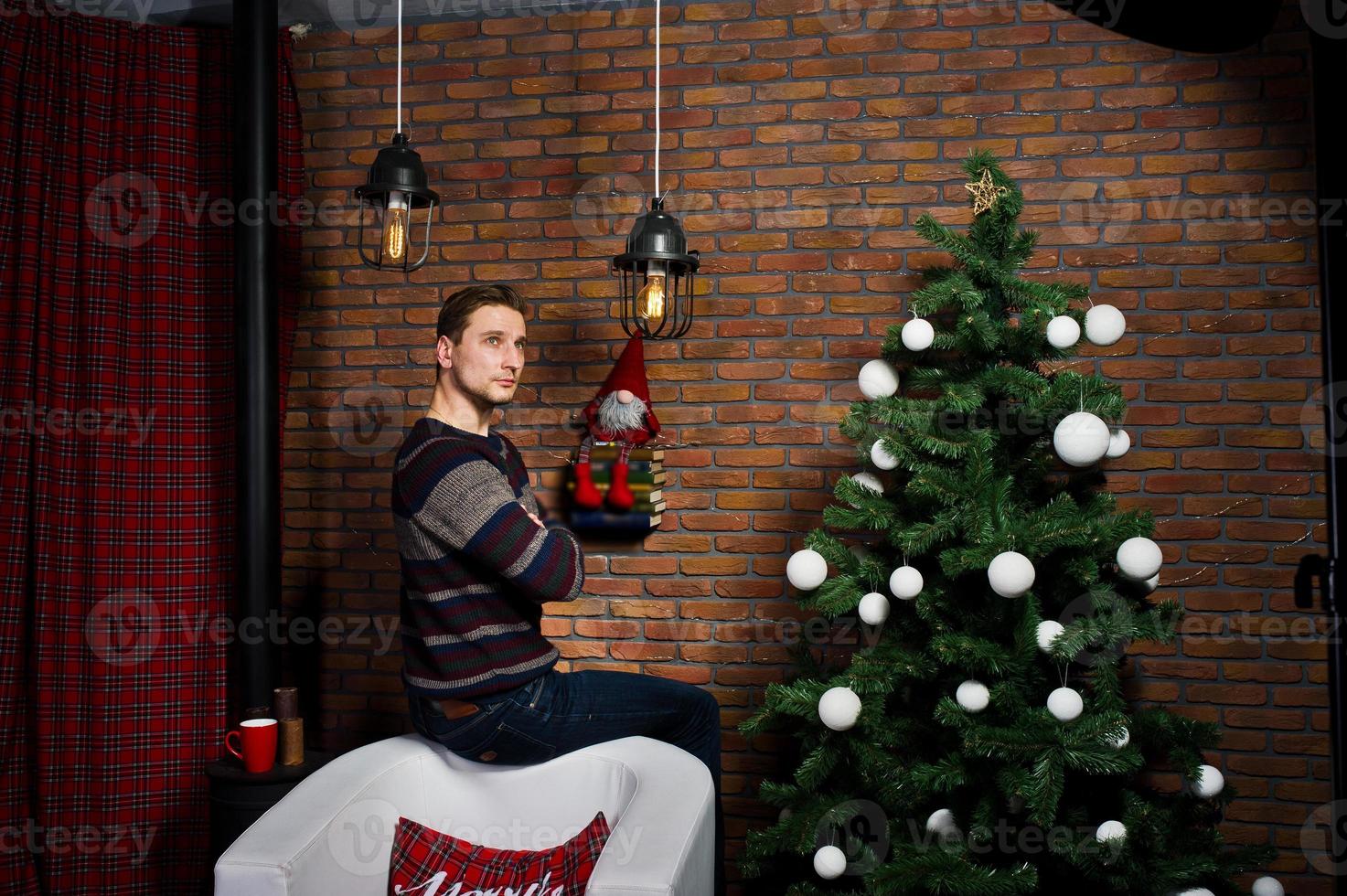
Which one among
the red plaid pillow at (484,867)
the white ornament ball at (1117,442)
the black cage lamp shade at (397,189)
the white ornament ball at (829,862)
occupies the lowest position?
the white ornament ball at (829,862)

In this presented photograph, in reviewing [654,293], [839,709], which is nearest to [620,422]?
[654,293]

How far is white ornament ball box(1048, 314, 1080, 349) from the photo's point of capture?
229 cm

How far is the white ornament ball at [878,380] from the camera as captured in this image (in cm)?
247

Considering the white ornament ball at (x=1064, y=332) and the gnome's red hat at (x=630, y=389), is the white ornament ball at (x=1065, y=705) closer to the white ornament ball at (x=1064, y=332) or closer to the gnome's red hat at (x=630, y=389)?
the white ornament ball at (x=1064, y=332)

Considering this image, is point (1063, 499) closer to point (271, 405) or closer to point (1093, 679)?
point (1093, 679)

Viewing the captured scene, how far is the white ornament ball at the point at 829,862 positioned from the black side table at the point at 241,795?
1.23m

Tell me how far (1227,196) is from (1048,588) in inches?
54.0

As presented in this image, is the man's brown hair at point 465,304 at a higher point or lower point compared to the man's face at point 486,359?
higher

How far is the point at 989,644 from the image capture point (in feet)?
7.23

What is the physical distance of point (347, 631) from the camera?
3.33 m

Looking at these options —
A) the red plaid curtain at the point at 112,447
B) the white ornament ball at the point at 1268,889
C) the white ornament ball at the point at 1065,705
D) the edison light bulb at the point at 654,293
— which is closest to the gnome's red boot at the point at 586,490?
the edison light bulb at the point at 654,293

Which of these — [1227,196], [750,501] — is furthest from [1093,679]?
[1227,196]

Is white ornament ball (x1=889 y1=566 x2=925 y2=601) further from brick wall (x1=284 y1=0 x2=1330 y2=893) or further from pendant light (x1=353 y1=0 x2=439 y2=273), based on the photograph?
pendant light (x1=353 y1=0 x2=439 y2=273)

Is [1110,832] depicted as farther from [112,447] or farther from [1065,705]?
[112,447]
